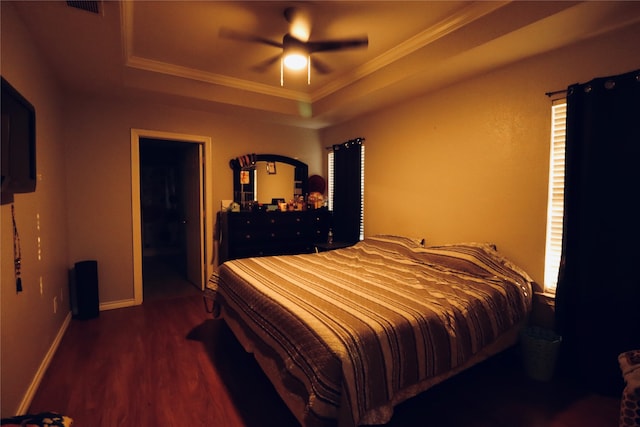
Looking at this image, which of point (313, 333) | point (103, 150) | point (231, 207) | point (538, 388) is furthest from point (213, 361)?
point (103, 150)

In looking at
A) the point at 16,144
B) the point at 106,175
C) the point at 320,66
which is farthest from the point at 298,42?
the point at 106,175

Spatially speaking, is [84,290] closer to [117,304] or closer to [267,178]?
[117,304]

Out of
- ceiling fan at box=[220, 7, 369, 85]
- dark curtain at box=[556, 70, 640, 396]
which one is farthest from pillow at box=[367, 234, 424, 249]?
ceiling fan at box=[220, 7, 369, 85]

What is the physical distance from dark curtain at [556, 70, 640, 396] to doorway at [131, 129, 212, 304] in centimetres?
382

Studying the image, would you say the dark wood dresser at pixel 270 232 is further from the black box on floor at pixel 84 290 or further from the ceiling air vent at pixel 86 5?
the ceiling air vent at pixel 86 5

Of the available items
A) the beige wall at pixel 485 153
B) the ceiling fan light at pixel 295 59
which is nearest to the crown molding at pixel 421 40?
the beige wall at pixel 485 153

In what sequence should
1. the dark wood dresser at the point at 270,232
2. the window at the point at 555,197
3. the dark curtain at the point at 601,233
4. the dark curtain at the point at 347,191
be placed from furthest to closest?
the dark curtain at the point at 347,191, the dark wood dresser at the point at 270,232, the window at the point at 555,197, the dark curtain at the point at 601,233

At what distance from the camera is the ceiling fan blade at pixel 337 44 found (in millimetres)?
2287

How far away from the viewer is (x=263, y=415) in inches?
73.2

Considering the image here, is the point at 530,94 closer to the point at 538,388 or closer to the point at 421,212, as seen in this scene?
the point at 421,212

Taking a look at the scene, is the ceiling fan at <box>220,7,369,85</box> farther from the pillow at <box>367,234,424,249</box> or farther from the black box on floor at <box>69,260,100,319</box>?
the black box on floor at <box>69,260,100,319</box>

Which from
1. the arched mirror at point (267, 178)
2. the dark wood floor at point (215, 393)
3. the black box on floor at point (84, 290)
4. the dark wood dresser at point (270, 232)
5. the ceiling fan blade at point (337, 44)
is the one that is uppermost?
the ceiling fan blade at point (337, 44)

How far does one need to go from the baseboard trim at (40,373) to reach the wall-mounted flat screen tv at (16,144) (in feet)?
4.00

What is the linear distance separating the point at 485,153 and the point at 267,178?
2.86 m
